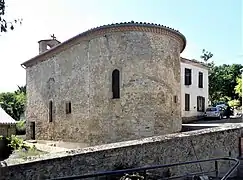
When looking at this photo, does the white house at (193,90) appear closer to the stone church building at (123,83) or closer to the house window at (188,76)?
the house window at (188,76)

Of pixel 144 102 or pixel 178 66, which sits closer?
pixel 144 102

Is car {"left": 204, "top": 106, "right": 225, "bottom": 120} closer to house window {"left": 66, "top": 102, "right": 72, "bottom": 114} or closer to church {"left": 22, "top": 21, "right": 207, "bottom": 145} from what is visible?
church {"left": 22, "top": 21, "right": 207, "bottom": 145}

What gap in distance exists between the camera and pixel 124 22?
52.0 feet

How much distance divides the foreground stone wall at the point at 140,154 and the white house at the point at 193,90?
1601cm

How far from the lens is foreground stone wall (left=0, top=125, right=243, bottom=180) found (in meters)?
6.17

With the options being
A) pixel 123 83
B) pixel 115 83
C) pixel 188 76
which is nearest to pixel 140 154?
pixel 123 83

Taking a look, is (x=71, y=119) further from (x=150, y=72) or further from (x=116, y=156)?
(x=116, y=156)

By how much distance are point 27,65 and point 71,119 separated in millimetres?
8355

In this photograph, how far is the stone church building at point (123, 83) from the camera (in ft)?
51.0

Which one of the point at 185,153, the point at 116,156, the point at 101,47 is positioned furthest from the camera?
the point at 101,47

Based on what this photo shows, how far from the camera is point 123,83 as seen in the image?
627 inches

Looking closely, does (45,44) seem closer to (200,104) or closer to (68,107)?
(68,107)

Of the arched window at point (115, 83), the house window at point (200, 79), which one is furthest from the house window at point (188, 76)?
the arched window at point (115, 83)

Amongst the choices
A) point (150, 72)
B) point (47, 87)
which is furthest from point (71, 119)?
point (150, 72)
